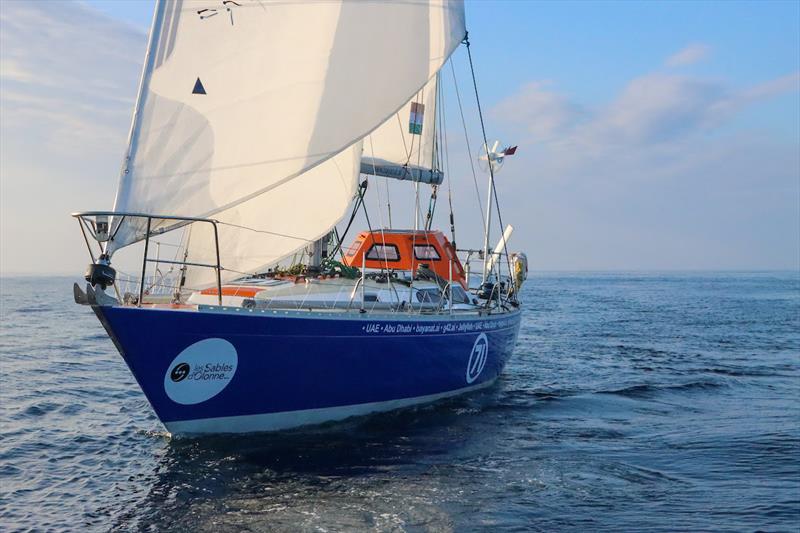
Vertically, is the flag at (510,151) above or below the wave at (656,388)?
above

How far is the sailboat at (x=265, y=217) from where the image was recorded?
901cm

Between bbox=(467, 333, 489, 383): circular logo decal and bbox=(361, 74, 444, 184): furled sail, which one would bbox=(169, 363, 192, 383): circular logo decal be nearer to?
bbox=(467, 333, 489, 383): circular logo decal

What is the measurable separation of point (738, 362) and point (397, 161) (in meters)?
11.6

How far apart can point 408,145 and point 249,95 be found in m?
5.98

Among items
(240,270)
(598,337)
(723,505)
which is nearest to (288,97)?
(240,270)

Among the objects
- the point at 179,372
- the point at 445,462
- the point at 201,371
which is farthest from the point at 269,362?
the point at 445,462

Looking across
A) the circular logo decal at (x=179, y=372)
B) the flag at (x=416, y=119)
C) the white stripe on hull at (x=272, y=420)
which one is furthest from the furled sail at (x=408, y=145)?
the circular logo decal at (x=179, y=372)

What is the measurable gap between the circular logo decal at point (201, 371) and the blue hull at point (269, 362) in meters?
0.01

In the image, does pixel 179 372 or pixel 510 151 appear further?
pixel 510 151

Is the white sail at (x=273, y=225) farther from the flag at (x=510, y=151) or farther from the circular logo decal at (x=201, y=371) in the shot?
the flag at (x=510, y=151)

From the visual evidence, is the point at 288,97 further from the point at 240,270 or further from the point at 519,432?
the point at 519,432

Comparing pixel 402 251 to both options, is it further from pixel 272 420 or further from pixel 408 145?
pixel 272 420

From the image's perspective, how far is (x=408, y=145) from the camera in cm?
1510

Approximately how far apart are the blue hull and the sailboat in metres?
0.02
